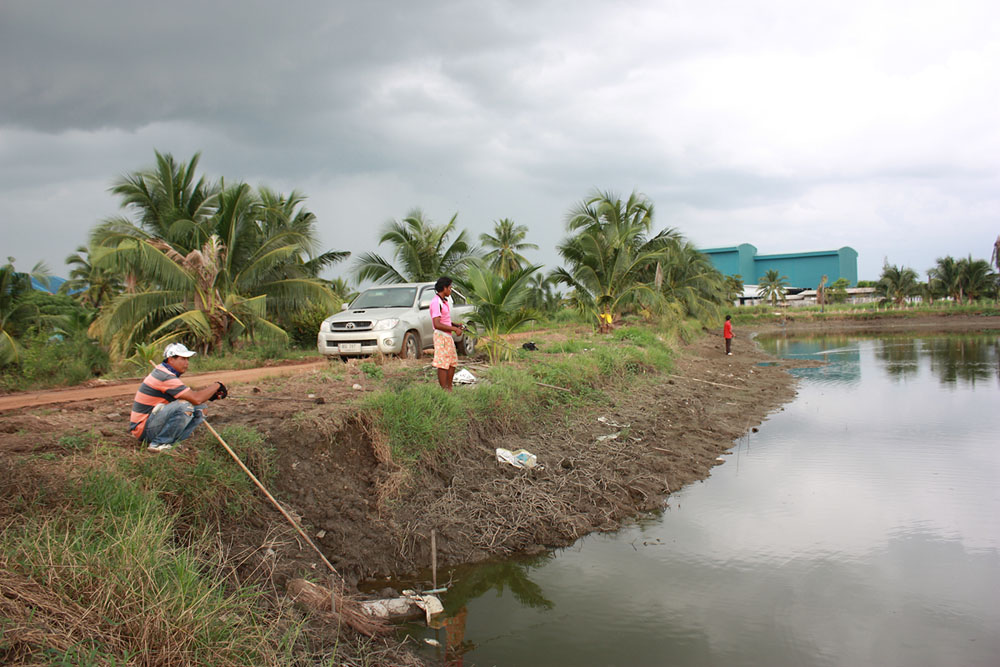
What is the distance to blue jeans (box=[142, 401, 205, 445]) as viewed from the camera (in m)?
5.40

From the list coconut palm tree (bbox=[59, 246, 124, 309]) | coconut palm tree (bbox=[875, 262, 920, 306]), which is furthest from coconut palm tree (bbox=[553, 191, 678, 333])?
coconut palm tree (bbox=[875, 262, 920, 306])

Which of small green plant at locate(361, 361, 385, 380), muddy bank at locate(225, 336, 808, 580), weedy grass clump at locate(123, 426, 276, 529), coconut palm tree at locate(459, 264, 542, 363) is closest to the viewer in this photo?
weedy grass clump at locate(123, 426, 276, 529)

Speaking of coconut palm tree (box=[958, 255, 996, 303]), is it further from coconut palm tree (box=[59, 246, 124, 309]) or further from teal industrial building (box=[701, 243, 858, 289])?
coconut palm tree (box=[59, 246, 124, 309])

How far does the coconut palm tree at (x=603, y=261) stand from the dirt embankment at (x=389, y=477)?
1177 cm

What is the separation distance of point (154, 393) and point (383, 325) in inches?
243

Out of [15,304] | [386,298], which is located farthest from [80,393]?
[15,304]

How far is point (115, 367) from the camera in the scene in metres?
13.9

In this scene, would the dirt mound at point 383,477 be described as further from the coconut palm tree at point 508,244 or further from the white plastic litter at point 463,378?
the coconut palm tree at point 508,244

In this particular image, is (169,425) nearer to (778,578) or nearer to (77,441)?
(77,441)

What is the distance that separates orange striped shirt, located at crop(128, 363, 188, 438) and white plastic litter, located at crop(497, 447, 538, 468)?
3802mm

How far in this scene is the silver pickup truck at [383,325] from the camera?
11.4m

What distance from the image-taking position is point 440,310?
8570 mm

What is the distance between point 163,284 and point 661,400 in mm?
12537

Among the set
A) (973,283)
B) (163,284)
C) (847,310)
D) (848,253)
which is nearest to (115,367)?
(163,284)
